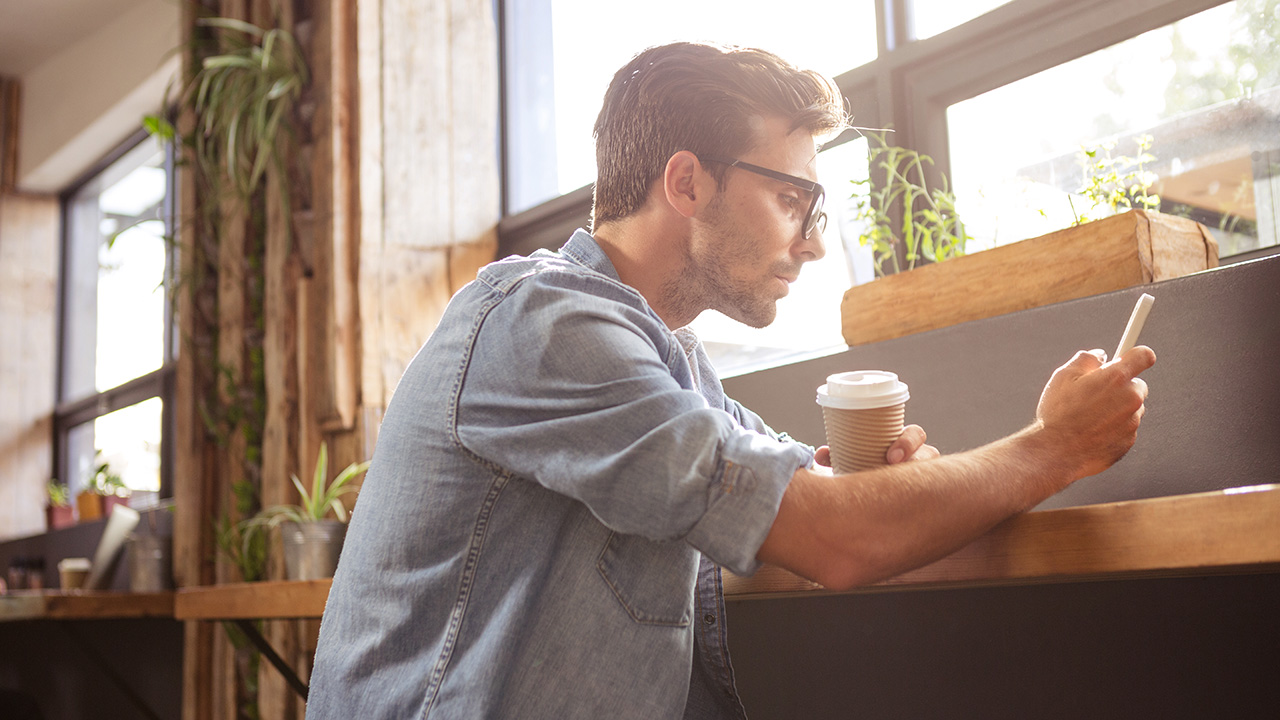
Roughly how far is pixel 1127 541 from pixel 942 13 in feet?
5.12

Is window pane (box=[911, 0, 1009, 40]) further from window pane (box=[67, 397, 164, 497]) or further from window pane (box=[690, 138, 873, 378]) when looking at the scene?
window pane (box=[67, 397, 164, 497])

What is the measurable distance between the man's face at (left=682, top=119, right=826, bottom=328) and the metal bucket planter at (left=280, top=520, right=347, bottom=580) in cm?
135

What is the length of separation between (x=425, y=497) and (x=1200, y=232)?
1138 millimetres

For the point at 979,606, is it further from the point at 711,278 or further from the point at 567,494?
the point at 567,494

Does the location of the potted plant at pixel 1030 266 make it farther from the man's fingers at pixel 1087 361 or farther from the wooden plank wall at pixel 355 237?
the wooden plank wall at pixel 355 237

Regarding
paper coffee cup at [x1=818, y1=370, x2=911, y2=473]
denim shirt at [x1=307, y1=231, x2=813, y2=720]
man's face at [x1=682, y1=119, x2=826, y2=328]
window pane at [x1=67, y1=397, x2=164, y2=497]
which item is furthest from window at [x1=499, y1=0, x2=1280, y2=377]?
window pane at [x1=67, y1=397, x2=164, y2=497]

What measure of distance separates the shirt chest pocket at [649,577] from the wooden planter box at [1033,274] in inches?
29.6

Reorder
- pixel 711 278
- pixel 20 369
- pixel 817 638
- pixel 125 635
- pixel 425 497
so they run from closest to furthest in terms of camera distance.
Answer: pixel 425 497, pixel 711 278, pixel 817 638, pixel 125 635, pixel 20 369

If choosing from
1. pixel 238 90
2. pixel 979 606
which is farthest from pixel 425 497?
pixel 238 90

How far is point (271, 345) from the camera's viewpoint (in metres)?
3.18

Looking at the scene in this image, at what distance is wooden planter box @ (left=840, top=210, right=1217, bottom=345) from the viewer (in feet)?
4.60

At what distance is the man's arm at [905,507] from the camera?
3.12 ft

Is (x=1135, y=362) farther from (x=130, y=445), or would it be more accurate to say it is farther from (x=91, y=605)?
(x=130, y=445)

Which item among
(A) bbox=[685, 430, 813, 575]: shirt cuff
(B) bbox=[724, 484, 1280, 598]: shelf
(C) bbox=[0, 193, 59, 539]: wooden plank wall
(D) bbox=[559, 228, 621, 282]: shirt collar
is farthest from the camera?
Result: (C) bbox=[0, 193, 59, 539]: wooden plank wall
